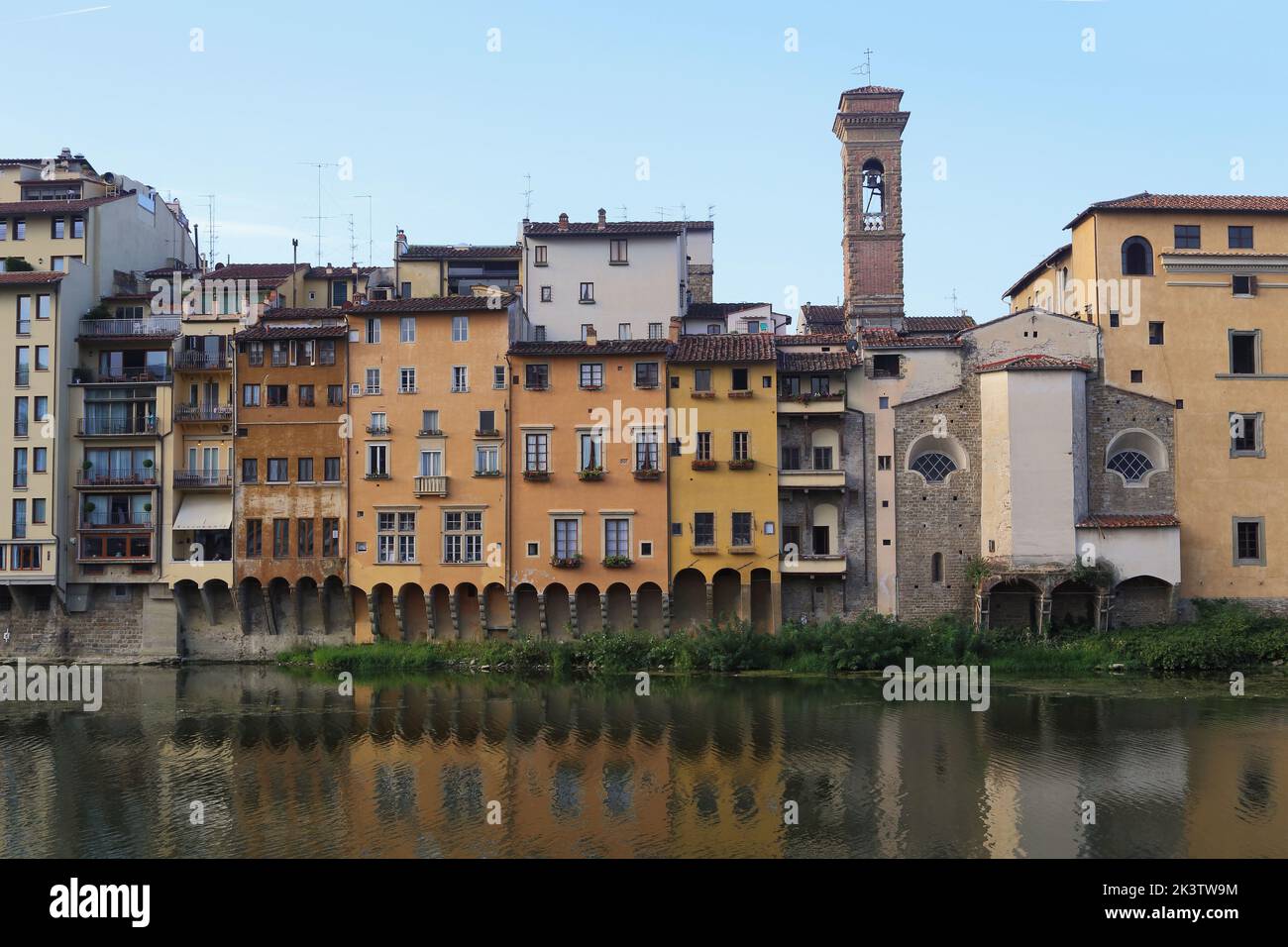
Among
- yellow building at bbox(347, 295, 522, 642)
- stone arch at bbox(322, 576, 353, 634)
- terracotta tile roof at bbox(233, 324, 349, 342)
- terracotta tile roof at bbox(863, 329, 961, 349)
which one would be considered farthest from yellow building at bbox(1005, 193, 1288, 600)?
stone arch at bbox(322, 576, 353, 634)

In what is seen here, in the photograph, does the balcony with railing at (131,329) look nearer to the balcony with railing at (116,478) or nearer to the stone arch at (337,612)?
the balcony with railing at (116,478)

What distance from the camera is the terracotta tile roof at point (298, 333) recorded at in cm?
4828

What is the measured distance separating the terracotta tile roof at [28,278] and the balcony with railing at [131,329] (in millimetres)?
2174

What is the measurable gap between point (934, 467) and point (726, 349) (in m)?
9.05

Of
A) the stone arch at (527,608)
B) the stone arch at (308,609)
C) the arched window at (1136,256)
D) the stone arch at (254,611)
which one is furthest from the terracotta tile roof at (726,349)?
the stone arch at (254,611)

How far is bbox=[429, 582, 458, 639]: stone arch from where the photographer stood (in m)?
47.4

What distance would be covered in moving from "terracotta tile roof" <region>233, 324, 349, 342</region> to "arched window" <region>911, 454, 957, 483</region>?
22529mm

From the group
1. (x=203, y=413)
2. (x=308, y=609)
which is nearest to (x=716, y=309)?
(x=308, y=609)

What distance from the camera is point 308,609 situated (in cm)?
4875

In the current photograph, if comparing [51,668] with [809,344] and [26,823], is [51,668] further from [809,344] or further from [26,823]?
[809,344]

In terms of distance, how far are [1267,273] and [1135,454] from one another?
8.31 metres

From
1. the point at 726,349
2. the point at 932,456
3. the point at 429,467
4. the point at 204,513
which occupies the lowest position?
the point at 204,513

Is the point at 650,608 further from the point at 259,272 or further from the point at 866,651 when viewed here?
the point at 259,272

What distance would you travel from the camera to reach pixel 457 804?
28500mm
